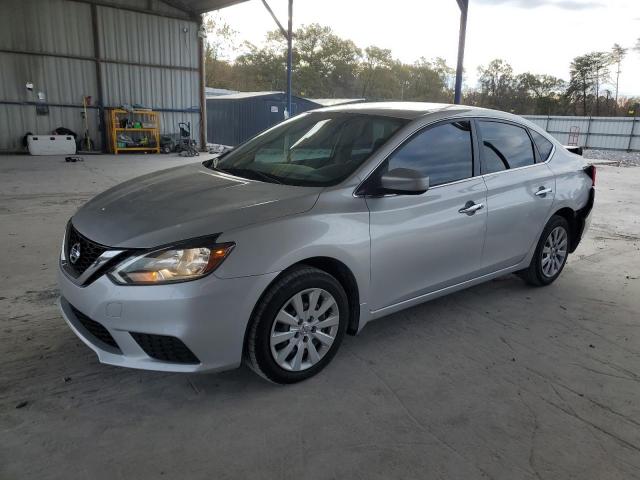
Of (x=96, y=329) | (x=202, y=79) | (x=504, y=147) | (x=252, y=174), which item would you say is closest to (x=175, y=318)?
(x=96, y=329)

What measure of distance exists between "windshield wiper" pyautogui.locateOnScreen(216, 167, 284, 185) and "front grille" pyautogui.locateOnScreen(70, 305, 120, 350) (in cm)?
127

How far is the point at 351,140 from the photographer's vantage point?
11.0 feet

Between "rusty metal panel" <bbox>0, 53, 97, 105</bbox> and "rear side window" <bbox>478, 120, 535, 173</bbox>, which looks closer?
"rear side window" <bbox>478, 120, 535, 173</bbox>

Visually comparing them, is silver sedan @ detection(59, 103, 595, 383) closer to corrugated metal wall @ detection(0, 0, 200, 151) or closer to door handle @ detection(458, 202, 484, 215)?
door handle @ detection(458, 202, 484, 215)

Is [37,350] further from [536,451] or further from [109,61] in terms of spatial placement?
[109,61]

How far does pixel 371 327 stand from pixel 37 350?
216 cm

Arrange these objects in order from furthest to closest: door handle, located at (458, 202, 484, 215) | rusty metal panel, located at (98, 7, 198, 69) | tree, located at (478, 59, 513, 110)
Answer: 1. tree, located at (478, 59, 513, 110)
2. rusty metal panel, located at (98, 7, 198, 69)
3. door handle, located at (458, 202, 484, 215)

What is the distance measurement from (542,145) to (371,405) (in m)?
2.86

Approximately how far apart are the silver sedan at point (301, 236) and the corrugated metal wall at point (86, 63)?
48.9 feet

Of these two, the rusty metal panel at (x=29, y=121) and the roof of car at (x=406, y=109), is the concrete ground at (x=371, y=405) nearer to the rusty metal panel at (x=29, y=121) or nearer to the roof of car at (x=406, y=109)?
the roof of car at (x=406, y=109)

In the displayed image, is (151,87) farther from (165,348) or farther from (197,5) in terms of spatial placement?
(165,348)

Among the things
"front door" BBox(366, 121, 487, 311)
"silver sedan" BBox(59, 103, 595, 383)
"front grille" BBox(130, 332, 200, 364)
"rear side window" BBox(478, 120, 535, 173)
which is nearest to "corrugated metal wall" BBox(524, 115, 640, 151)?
"rear side window" BBox(478, 120, 535, 173)

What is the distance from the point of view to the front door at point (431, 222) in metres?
3.00

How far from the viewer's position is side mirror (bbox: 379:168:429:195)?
281 centimetres
